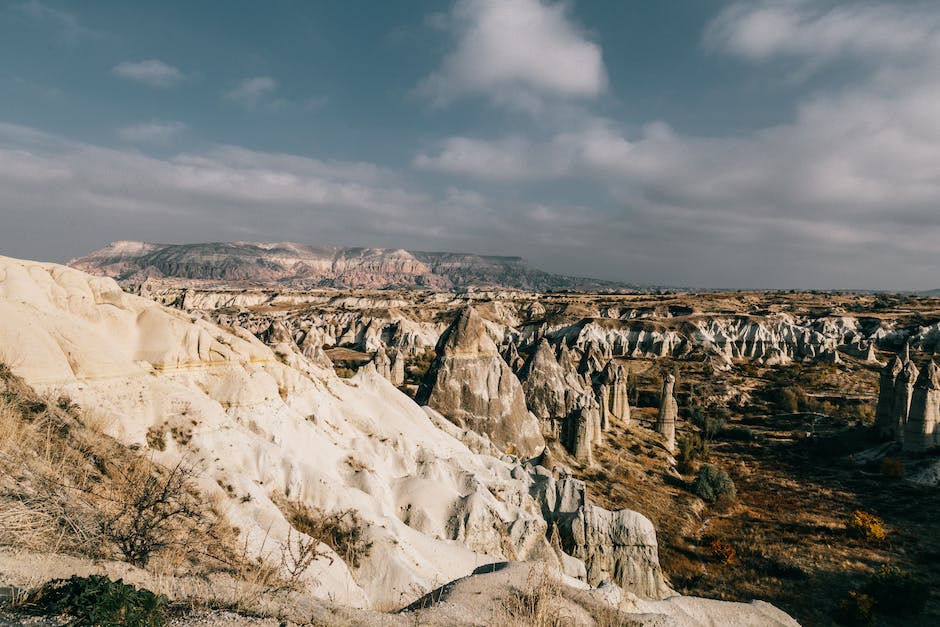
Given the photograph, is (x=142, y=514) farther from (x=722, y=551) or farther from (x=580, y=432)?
(x=580, y=432)

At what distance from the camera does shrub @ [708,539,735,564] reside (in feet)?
74.3

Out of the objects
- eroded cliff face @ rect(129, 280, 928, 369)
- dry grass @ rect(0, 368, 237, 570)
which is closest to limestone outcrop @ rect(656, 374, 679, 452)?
eroded cliff face @ rect(129, 280, 928, 369)

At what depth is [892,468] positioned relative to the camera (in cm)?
3244

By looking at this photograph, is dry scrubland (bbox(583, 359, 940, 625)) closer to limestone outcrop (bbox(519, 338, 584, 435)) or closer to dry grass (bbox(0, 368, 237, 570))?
limestone outcrop (bbox(519, 338, 584, 435))

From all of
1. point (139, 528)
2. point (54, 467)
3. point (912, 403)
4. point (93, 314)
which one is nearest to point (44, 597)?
point (139, 528)

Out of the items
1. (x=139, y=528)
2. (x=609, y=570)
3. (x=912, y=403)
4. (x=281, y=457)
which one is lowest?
(x=609, y=570)

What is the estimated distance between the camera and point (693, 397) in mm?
56188

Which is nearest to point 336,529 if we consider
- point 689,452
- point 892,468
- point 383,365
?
point 689,452

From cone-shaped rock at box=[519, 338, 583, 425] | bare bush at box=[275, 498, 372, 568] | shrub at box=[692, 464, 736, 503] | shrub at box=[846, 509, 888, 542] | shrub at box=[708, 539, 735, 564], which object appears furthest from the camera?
cone-shaped rock at box=[519, 338, 583, 425]

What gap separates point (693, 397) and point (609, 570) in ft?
149

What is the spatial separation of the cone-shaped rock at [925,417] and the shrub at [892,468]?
2195mm

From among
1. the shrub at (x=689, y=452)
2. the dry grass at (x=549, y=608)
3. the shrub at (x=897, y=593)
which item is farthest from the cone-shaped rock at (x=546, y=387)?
the dry grass at (x=549, y=608)

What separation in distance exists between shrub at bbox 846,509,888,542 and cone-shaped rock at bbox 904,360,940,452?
1218 cm

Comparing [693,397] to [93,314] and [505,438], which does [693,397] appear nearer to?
[505,438]
